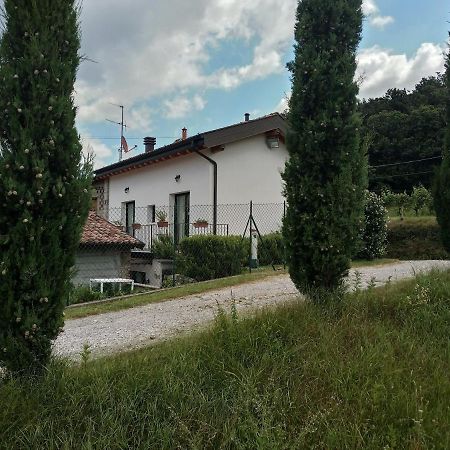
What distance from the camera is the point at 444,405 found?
2477 millimetres

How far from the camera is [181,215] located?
47.7ft

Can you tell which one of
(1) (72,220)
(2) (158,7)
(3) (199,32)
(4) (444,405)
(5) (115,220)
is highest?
(3) (199,32)

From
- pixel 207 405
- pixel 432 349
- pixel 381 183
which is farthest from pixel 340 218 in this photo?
pixel 381 183

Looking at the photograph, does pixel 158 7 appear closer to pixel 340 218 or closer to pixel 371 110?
pixel 340 218

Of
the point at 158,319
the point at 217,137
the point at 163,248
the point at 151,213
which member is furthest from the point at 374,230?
the point at 151,213

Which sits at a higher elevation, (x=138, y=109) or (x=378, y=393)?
(x=138, y=109)

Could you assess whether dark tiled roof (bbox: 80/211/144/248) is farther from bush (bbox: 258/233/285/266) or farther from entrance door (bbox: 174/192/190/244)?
bush (bbox: 258/233/285/266)

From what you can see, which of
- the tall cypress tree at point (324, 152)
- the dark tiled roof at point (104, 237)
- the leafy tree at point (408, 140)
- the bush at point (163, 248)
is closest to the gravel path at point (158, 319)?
the tall cypress tree at point (324, 152)

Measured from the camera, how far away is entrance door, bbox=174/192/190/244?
14.1 m

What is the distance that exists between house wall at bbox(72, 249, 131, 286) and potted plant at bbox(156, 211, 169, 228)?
8.24 ft

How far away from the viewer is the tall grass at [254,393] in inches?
88.4

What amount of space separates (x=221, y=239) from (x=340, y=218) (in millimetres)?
6110

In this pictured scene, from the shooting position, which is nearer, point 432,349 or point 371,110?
point 432,349

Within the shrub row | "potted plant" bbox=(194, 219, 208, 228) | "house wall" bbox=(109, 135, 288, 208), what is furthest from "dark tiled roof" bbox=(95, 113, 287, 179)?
the shrub row
